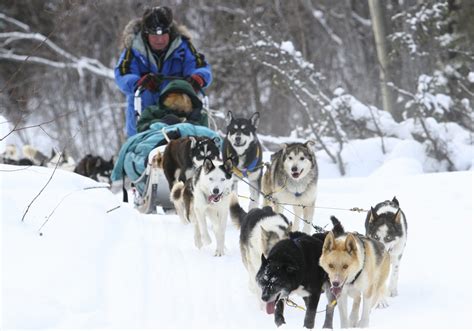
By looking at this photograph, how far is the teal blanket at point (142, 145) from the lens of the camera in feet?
24.7

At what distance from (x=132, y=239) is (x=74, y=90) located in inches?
→ 585

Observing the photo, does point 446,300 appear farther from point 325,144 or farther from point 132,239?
point 325,144

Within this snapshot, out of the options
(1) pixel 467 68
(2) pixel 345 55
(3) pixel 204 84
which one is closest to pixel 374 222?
(3) pixel 204 84

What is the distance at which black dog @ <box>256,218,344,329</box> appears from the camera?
137 inches

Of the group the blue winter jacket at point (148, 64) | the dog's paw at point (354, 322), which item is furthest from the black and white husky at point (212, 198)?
the blue winter jacket at point (148, 64)

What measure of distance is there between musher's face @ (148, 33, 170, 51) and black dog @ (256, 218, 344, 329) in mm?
4918

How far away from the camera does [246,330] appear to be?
377cm

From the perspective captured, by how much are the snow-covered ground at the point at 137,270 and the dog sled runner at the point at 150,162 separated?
0.83m

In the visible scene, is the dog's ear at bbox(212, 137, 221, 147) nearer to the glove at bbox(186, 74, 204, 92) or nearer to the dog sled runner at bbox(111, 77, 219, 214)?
the dog sled runner at bbox(111, 77, 219, 214)

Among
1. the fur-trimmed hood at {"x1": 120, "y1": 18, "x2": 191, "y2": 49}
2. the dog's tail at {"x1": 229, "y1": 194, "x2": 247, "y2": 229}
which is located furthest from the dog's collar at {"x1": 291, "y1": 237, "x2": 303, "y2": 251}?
the fur-trimmed hood at {"x1": 120, "y1": 18, "x2": 191, "y2": 49}

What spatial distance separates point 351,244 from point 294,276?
0.32 meters

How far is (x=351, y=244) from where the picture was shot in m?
3.47

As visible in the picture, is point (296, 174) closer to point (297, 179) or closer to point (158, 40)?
point (297, 179)

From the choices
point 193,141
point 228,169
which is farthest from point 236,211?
point 193,141
